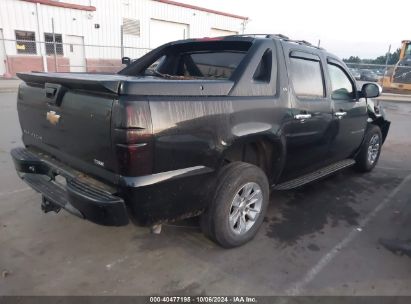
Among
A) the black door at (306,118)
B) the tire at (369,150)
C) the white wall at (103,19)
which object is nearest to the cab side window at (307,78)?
the black door at (306,118)

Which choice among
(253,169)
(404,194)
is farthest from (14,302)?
(404,194)

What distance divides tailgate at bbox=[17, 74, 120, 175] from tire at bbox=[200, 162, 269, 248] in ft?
3.25

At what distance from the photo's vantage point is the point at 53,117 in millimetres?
2895

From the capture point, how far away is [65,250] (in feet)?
10.4

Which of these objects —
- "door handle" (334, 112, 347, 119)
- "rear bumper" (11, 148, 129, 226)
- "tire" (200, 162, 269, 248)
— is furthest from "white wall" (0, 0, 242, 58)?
"tire" (200, 162, 269, 248)

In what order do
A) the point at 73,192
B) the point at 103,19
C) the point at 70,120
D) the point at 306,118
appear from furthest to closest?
the point at 103,19 → the point at 306,118 → the point at 70,120 → the point at 73,192

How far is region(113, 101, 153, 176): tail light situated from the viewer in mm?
2266

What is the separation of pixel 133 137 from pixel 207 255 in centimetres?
143

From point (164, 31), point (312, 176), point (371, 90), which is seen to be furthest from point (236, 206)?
point (164, 31)

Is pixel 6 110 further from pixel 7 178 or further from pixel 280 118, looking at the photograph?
pixel 280 118

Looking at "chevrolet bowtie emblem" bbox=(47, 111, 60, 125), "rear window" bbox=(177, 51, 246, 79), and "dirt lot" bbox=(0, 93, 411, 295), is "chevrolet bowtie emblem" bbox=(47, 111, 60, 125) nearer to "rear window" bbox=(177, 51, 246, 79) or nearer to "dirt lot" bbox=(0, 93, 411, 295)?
"dirt lot" bbox=(0, 93, 411, 295)

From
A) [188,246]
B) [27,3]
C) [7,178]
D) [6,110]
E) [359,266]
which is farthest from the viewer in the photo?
[27,3]

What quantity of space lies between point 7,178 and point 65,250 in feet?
7.24

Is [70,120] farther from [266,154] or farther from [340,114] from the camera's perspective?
[340,114]
